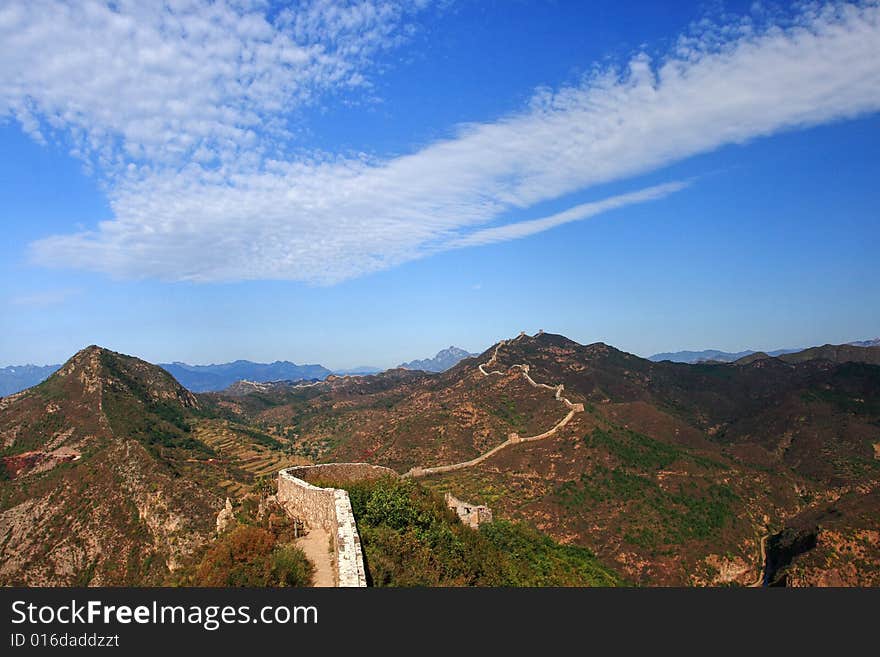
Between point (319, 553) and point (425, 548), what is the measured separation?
295cm

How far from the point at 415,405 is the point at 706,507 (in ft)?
204

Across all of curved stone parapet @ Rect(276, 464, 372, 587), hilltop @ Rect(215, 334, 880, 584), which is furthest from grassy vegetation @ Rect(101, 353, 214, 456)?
curved stone parapet @ Rect(276, 464, 372, 587)

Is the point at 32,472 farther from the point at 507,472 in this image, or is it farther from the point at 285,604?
the point at 285,604

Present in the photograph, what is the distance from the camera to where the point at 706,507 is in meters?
51.1

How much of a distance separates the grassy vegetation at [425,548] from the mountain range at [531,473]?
1.09 ft

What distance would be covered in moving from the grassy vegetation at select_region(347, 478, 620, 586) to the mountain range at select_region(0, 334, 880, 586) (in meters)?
0.33

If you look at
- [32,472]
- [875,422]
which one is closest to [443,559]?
[32,472]

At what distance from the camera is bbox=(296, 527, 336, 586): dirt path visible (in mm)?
11930

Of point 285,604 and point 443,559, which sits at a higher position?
point 285,604

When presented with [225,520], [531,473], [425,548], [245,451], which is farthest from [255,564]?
[245,451]

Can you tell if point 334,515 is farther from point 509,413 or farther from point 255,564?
point 509,413

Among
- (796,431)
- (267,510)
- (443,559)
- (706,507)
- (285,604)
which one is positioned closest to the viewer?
(285,604)

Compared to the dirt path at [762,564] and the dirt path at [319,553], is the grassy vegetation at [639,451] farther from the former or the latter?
the dirt path at [319,553]

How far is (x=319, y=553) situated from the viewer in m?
13.6
